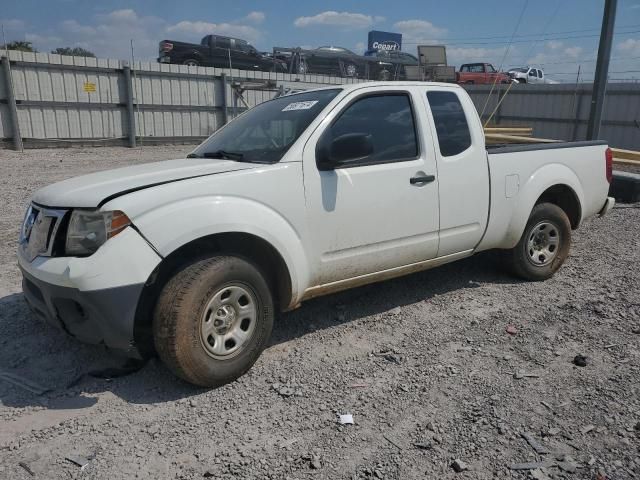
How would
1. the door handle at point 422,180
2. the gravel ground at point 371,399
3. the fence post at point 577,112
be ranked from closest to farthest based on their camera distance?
the gravel ground at point 371,399
the door handle at point 422,180
the fence post at point 577,112

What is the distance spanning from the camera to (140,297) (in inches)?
119

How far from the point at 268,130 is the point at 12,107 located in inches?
539

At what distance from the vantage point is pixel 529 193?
16.3ft

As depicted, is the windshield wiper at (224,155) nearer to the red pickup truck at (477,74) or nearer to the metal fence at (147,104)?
the metal fence at (147,104)

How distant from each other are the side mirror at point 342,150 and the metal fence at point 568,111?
542 inches

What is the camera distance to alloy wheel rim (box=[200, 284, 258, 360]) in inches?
127

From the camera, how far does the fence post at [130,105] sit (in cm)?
1688

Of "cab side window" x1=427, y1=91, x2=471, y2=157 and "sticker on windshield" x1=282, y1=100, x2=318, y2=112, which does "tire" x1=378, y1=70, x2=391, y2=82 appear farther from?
"sticker on windshield" x1=282, y1=100, x2=318, y2=112

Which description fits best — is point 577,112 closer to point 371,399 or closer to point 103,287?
point 371,399

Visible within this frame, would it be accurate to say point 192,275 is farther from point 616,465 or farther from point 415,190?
point 616,465

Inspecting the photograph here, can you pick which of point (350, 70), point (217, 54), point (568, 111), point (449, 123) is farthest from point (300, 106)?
point (350, 70)

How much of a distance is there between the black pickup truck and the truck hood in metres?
18.8

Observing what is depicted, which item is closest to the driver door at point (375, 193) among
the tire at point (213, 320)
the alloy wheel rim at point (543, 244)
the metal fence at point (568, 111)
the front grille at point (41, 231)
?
the tire at point (213, 320)

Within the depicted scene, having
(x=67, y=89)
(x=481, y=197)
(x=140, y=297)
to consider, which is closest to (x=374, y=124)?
(x=481, y=197)
